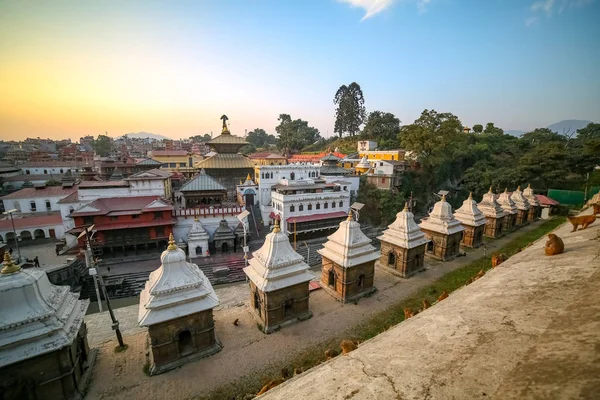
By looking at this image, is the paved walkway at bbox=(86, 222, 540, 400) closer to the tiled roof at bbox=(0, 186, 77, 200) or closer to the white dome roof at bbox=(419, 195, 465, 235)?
the white dome roof at bbox=(419, 195, 465, 235)

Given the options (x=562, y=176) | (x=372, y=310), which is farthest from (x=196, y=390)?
(x=562, y=176)

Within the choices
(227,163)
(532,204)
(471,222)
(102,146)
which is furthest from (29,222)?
(102,146)

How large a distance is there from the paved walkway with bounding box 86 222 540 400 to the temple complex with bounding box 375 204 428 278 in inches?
48.0

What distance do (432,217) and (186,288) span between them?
18137 mm

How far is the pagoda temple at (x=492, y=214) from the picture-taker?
24391 millimetres

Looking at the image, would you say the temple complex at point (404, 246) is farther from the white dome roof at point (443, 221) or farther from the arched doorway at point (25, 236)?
the arched doorway at point (25, 236)

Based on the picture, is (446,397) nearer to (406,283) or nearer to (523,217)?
(406,283)

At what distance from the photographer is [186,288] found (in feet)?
34.2

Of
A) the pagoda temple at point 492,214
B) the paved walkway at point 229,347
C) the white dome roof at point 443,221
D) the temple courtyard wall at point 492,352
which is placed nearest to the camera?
the temple courtyard wall at point 492,352

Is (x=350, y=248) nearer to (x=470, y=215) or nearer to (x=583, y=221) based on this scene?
(x=583, y=221)

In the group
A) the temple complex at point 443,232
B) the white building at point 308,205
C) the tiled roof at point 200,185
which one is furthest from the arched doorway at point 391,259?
the tiled roof at point 200,185

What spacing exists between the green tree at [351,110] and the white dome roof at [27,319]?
2757 inches

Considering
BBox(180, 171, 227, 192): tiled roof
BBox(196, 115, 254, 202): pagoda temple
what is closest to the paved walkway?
BBox(180, 171, 227, 192): tiled roof

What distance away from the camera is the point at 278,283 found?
476 inches
